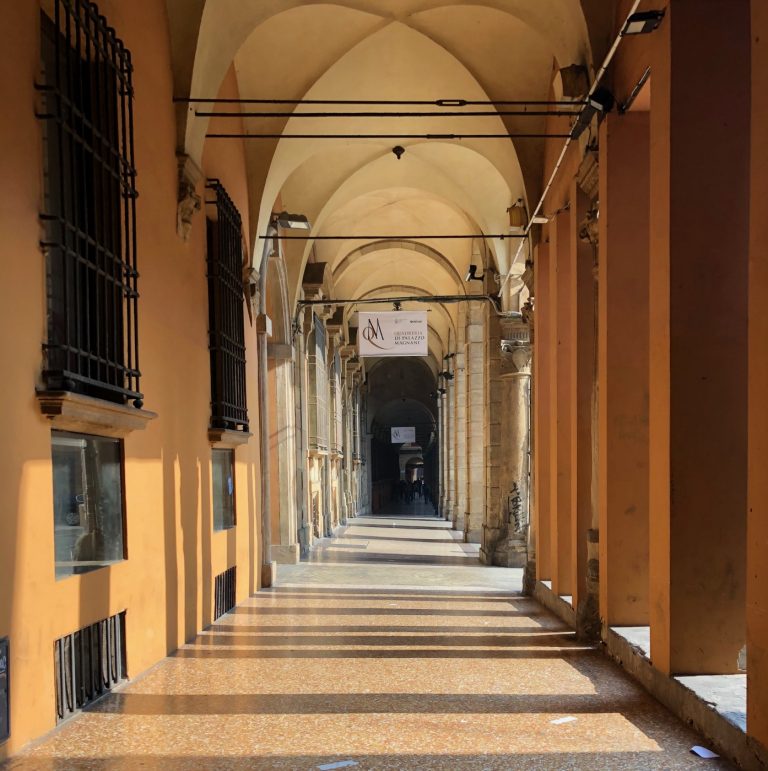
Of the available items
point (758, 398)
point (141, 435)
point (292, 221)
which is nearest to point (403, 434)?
point (292, 221)

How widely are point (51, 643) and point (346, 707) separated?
1.78 meters

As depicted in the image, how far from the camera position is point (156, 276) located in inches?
315

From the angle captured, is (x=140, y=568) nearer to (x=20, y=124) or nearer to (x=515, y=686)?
(x=515, y=686)

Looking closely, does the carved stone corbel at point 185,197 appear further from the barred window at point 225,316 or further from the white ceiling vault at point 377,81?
the barred window at point 225,316

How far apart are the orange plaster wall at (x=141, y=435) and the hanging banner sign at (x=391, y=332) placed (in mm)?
6374

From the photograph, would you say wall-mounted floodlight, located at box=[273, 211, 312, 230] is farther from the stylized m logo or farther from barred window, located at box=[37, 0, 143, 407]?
the stylized m logo

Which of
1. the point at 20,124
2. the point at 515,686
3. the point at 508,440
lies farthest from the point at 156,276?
the point at 508,440

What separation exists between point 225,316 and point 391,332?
8.89 metres

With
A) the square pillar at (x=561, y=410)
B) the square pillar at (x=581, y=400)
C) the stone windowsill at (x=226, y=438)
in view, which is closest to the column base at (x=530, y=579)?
the square pillar at (x=561, y=410)

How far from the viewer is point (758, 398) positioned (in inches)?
168

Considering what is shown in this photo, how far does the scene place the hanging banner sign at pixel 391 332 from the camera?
19.4 meters

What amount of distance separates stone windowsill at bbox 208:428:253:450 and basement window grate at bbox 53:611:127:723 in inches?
135

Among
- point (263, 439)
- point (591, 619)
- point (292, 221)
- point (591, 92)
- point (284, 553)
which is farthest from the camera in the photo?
point (284, 553)

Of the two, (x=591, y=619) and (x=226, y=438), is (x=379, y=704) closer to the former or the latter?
(x=591, y=619)
